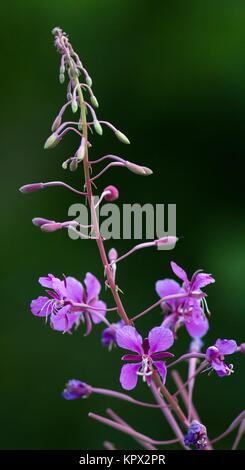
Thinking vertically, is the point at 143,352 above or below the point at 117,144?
below

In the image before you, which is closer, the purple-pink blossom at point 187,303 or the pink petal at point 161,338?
the pink petal at point 161,338

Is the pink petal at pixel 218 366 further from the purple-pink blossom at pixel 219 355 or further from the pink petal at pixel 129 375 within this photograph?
the pink petal at pixel 129 375

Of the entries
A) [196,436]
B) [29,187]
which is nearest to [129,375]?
[196,436]

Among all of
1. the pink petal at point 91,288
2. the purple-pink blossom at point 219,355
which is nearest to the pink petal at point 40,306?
the pink petal at point 91,288

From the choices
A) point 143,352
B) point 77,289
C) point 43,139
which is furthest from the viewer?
point 43,139

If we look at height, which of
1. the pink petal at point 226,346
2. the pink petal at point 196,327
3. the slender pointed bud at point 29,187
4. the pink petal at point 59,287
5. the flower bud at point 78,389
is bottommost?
the flower bud at point 78,389

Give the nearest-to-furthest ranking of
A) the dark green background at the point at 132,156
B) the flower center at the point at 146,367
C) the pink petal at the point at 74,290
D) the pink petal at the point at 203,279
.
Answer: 1. the flower center at the point at 146,367
2. the pink petal at the point at 203,279
3. the pink petal at the point at 74,290
4. the dark green background at the point at 132,156

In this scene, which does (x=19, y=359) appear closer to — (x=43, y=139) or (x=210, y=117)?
(x=43, y=139)

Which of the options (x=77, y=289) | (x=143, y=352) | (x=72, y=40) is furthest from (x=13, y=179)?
(x=143, y=352)
